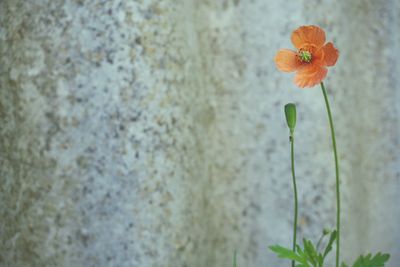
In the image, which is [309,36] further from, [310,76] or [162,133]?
[162,133]

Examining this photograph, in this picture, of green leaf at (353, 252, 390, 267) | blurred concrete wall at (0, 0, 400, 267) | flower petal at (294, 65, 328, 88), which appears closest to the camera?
flower petal at (294, 65, 328, 88)

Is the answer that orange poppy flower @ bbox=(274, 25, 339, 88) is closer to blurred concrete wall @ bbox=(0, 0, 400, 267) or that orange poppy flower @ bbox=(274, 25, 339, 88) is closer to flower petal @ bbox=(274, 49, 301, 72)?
flower petal @ bbox=(274, 49, 301, 72)

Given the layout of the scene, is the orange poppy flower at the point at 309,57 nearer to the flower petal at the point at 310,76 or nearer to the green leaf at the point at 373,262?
the flower petal at the point at 310,76

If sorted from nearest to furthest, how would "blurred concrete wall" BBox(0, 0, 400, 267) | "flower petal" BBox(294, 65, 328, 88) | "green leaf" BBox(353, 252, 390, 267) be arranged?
"flower petal" BBox(294, 65, 328, 88) → "green leaf" BBox(353, 252, 390, 267) → "blurred concrete wall" BBox(0, 0, 400, 267)

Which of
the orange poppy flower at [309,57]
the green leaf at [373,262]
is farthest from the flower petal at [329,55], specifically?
the green leaf at [373,262]

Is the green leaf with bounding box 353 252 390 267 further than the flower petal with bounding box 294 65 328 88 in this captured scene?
Yes

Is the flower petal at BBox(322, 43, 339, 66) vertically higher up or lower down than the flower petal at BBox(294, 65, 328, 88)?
higher up

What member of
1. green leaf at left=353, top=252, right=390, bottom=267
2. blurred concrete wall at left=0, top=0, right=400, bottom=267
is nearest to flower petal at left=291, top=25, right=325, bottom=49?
green leaf at left=353, top=252, right=390, bottom=267
